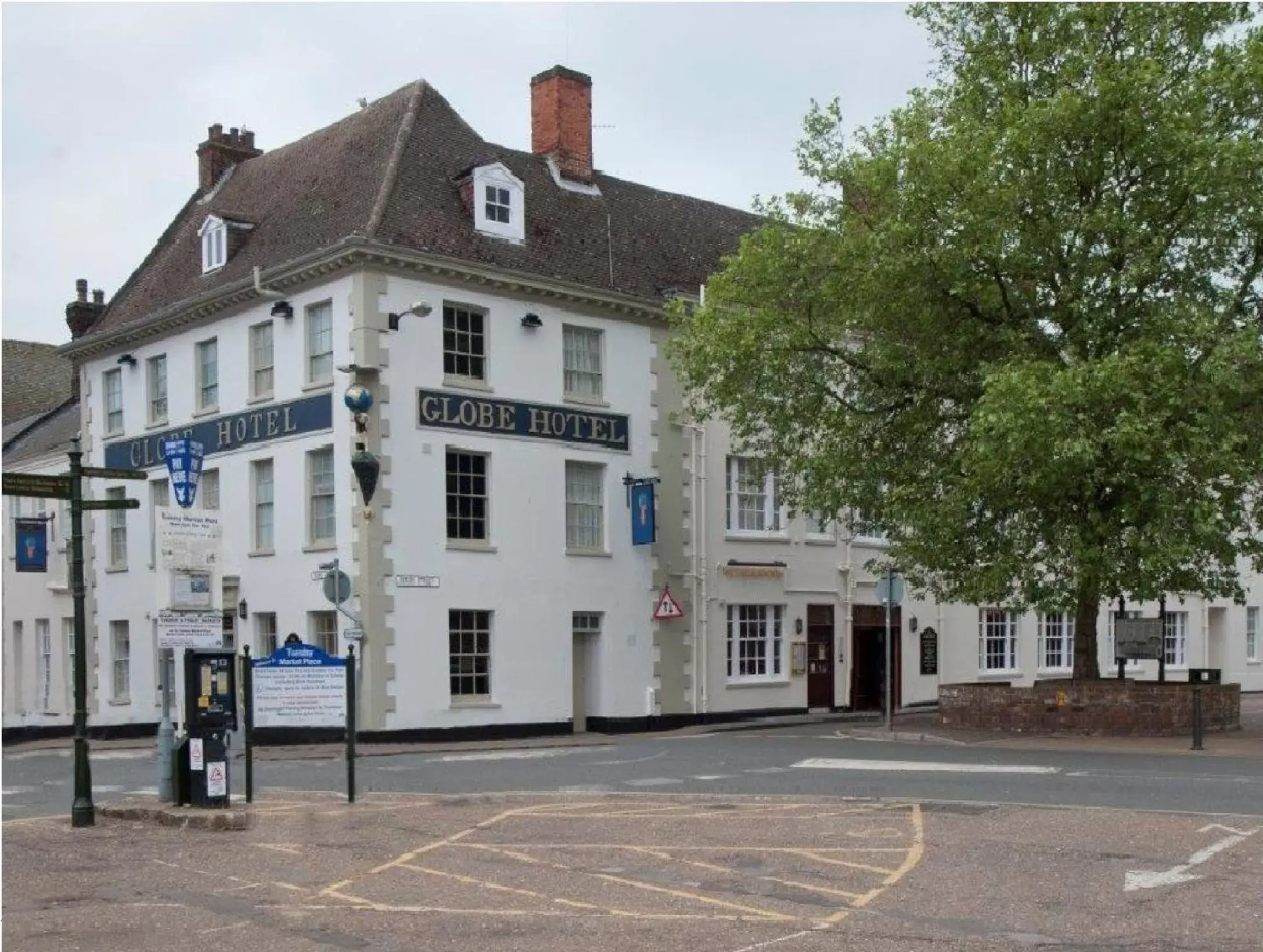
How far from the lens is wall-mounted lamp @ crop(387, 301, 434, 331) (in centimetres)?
2684

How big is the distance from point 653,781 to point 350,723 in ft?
13.6

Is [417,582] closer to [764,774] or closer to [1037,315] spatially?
[764,774]

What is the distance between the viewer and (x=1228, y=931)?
30.6 ft

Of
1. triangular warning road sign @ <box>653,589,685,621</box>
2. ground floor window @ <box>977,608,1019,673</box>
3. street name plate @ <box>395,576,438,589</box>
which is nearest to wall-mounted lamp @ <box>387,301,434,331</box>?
street name plate @ <box>395,576,438,589</box>

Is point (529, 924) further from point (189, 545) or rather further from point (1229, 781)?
point (1229, 781)

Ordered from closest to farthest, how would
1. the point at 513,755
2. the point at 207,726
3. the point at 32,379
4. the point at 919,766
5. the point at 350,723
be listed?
1. the point at 207,726
2. the point at 350,723
3. the point at 919,766
4. the point at 513,755
5. the point at 32,379

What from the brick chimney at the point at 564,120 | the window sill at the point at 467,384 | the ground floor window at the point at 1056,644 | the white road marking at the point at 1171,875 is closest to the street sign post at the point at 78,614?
the white road marking at the point at 1171,875

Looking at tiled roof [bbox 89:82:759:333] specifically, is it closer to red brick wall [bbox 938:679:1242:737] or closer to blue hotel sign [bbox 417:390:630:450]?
blue hotel sign [bbox 417:390:630:450]

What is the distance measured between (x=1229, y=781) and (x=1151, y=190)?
34.7ft

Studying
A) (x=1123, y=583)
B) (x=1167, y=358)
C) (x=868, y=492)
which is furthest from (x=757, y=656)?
(x=1167, y=358)

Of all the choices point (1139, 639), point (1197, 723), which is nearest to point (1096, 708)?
point (1139, 639)

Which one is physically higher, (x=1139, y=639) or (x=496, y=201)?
(x=496, y=201)

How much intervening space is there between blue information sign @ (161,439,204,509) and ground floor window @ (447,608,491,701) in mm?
5077

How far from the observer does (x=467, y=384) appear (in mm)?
29406
